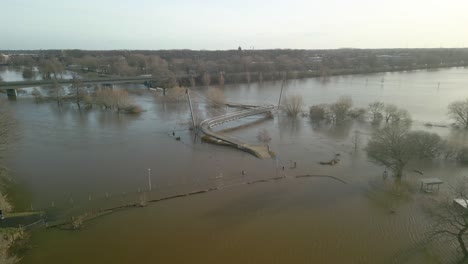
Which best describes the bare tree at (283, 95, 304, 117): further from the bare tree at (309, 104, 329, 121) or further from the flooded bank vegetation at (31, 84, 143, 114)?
the flooded bank vegetation at (31, 84, 143, 114)

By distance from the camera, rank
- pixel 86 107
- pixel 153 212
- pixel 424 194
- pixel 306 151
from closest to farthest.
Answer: pixel 153 212 < pixel 424 194 < pixel 306 151 < pixel 86 107

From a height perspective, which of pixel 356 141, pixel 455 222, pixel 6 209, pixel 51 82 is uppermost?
pixel 51 82

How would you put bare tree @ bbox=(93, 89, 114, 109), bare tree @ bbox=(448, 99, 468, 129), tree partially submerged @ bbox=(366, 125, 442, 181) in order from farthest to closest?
1. bare tree @ bbox=(93, 89, 114, 109)
2. bare tree @ bbox=(448, 99, 468, 129)
3. tree partially submerged @ bbox=(366, 125, 442, 181)

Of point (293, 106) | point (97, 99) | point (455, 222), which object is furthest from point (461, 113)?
point (97, 99)

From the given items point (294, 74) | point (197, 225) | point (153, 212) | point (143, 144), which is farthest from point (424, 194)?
point (294, 74)

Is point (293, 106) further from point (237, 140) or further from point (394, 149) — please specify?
point (394, 149)

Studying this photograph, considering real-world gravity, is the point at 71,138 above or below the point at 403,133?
below

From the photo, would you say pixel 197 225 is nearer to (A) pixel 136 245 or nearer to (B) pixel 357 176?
(A) pixel 136 245

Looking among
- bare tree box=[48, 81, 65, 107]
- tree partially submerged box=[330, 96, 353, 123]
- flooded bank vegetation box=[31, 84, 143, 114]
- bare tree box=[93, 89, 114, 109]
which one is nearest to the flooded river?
tree partially submerged box=[330, 96, 353, 123]
